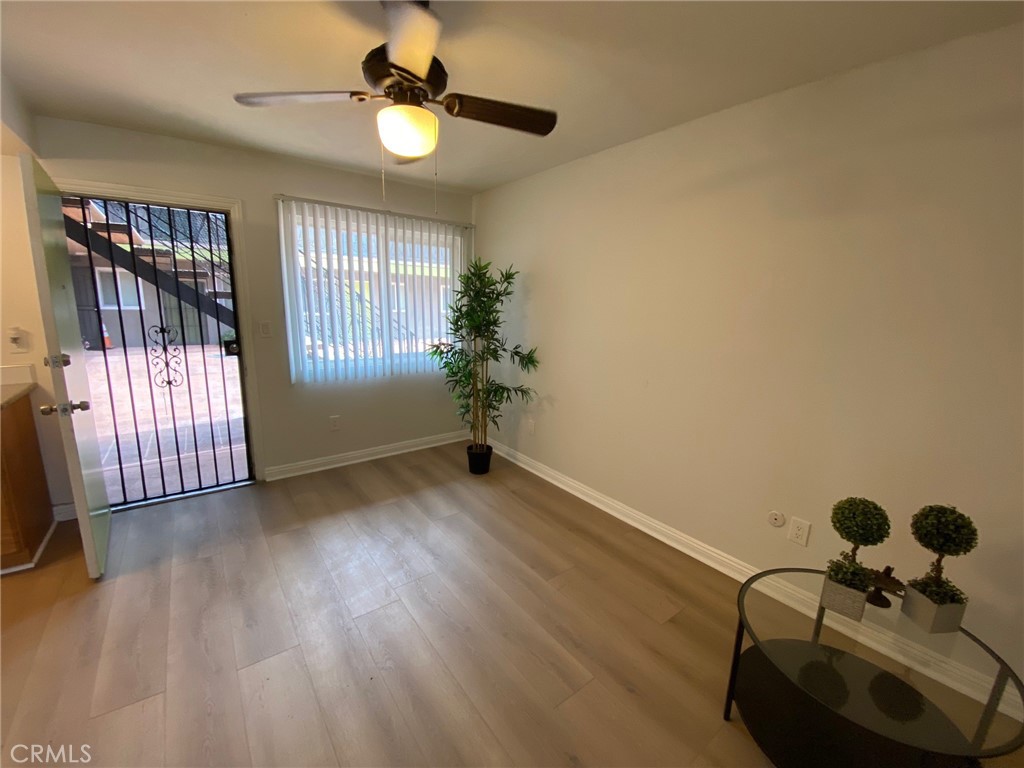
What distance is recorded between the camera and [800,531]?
6.24ft

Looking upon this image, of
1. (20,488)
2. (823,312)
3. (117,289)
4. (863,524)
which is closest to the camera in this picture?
(863,524)

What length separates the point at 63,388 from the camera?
5.91 feet

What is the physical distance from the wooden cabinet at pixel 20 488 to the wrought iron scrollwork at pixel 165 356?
63 cm

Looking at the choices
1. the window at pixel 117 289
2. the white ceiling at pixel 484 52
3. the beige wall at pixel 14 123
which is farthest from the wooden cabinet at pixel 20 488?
the white ceiling at pixel 484 52

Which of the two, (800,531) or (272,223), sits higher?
(272,223)

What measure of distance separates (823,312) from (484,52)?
1769 millimetres

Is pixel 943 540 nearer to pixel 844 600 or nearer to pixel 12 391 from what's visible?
pixel 844 600

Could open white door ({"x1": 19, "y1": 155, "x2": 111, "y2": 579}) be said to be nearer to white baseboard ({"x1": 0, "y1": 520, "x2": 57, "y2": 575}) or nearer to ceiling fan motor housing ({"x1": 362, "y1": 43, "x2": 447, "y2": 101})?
white baseboard ({"x1": 0, "y1": 520, "x2": 57, "y2": 575})

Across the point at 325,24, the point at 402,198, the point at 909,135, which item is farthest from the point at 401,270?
the point at 909,135

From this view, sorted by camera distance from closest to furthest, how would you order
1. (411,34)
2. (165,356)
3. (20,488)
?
1. (411,34)
2. (20,488)
3. (165,356)

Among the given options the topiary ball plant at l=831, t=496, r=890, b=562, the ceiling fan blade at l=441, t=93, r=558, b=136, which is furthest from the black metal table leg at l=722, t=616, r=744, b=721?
the ceiling fan blade at l=441, t=93, r=558, b=136

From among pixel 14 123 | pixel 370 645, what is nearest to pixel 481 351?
pixel 370 645

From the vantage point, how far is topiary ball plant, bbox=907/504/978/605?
1254 mm

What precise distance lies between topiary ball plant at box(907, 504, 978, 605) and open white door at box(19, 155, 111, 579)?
3.36 metres
